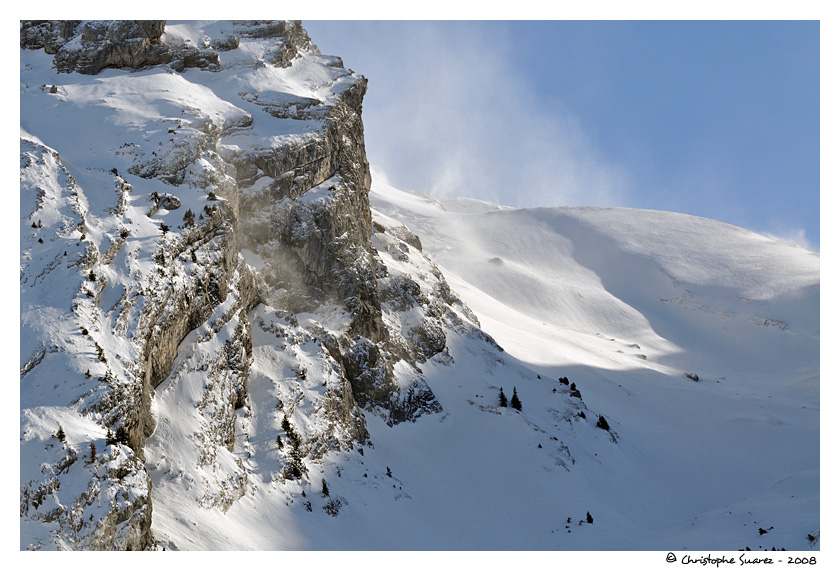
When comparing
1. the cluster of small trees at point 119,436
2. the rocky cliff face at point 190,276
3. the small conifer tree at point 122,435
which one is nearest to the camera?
the cluster of small trees at point 119,436

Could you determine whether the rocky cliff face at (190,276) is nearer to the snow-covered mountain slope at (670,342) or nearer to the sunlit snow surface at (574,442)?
the sunlit snow surface at (574,442)

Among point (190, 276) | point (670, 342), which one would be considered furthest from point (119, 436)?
point (670, 342)

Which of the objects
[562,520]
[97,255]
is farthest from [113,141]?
[562,520]

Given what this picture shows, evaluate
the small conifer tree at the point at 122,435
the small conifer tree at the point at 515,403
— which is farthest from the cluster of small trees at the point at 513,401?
the small conifer tree at the point at 122,435

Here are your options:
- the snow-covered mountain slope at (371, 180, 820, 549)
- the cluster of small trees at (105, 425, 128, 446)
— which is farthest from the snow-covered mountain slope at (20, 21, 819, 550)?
the snow-covered mountain slope at (371, 180, 820, 549)

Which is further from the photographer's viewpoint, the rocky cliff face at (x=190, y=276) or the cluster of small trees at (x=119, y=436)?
the rocky cliff face at (x=190, y=276)

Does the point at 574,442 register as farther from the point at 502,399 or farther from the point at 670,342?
the point at 670,342
